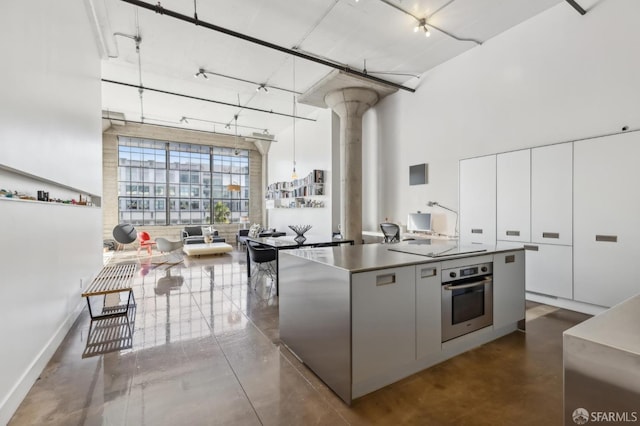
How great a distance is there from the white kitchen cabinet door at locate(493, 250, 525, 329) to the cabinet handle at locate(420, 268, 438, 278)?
93cm

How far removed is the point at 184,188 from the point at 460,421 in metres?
12.1

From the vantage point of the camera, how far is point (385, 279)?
2145 mm

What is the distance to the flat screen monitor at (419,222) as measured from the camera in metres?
5.81

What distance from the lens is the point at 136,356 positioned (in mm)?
2734

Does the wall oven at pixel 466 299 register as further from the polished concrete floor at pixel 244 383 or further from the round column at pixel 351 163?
the round column at pixel 351 163

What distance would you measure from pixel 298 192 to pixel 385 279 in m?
7.93

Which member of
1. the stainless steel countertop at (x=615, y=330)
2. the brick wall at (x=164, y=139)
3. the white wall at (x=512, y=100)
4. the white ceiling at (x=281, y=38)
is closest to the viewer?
the stainless steel countertop at (x=615, y=330)

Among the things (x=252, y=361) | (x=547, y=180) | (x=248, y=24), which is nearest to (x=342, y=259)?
(x=252, y=361)

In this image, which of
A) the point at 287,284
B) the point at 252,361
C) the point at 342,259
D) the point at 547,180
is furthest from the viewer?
the point at 547,180

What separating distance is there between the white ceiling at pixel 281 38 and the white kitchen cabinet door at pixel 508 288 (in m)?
3.73

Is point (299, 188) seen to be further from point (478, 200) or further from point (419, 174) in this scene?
point (478, 200)

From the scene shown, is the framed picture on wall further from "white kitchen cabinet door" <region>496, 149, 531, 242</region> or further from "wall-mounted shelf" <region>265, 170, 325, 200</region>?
"wall-mounted shelf" <region>265, 170, 325, 200</region>

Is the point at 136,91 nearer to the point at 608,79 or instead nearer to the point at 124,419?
the point at 124,419

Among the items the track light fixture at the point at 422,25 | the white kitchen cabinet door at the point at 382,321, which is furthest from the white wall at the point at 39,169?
the track light fixture at the point at 422,25
